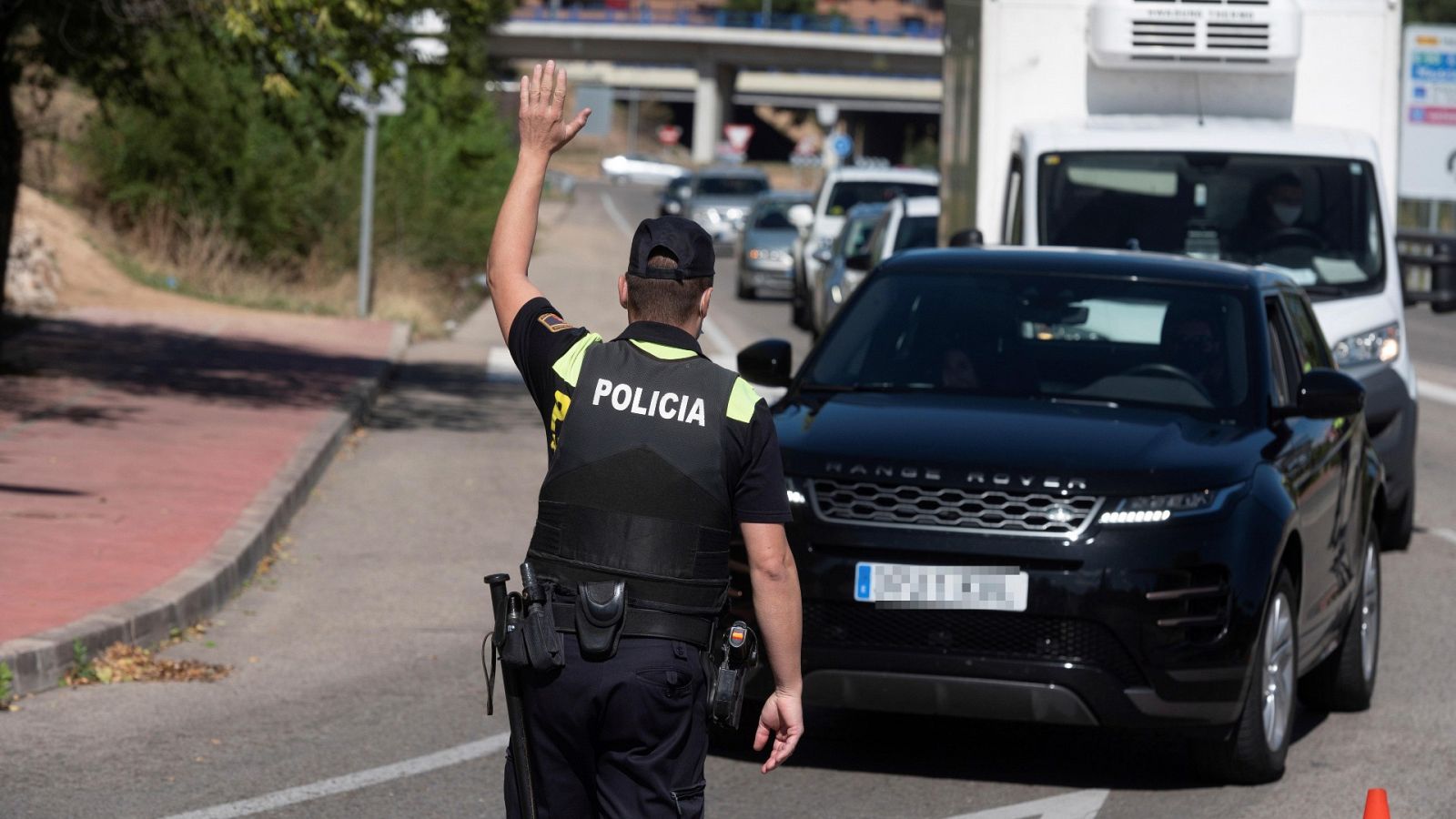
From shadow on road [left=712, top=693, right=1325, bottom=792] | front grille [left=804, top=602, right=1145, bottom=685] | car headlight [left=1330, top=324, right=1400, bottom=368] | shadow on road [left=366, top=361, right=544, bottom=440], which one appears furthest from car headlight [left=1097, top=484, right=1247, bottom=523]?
shadow on road [left=366, top=361, right=544, bottom=440]

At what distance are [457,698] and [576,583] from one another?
3933 mm

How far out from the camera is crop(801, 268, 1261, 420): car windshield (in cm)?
770

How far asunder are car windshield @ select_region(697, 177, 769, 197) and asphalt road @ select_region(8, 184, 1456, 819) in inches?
1531

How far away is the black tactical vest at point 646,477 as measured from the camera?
4148mm

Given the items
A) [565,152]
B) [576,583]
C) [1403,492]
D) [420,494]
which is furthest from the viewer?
[565,152]

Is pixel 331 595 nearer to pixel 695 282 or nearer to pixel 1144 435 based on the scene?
pixel 1144 435

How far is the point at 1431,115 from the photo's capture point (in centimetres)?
3141

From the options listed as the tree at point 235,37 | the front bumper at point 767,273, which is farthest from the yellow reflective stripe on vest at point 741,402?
the front bumper at point 767,273

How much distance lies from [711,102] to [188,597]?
100104 millimetres

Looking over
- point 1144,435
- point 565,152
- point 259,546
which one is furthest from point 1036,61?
point 565,152

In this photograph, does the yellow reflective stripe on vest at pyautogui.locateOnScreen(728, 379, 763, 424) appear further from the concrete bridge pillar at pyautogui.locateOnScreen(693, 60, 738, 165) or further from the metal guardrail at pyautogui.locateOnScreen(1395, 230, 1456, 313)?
the concrete bridge pillar at pyautogui.locateOnScreen(693, 60, 738, 165)

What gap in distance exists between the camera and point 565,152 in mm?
124438

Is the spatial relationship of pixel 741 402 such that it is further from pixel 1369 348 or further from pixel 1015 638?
pixel 1369 348

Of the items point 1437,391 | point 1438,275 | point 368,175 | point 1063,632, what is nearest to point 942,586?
point 1063,632
